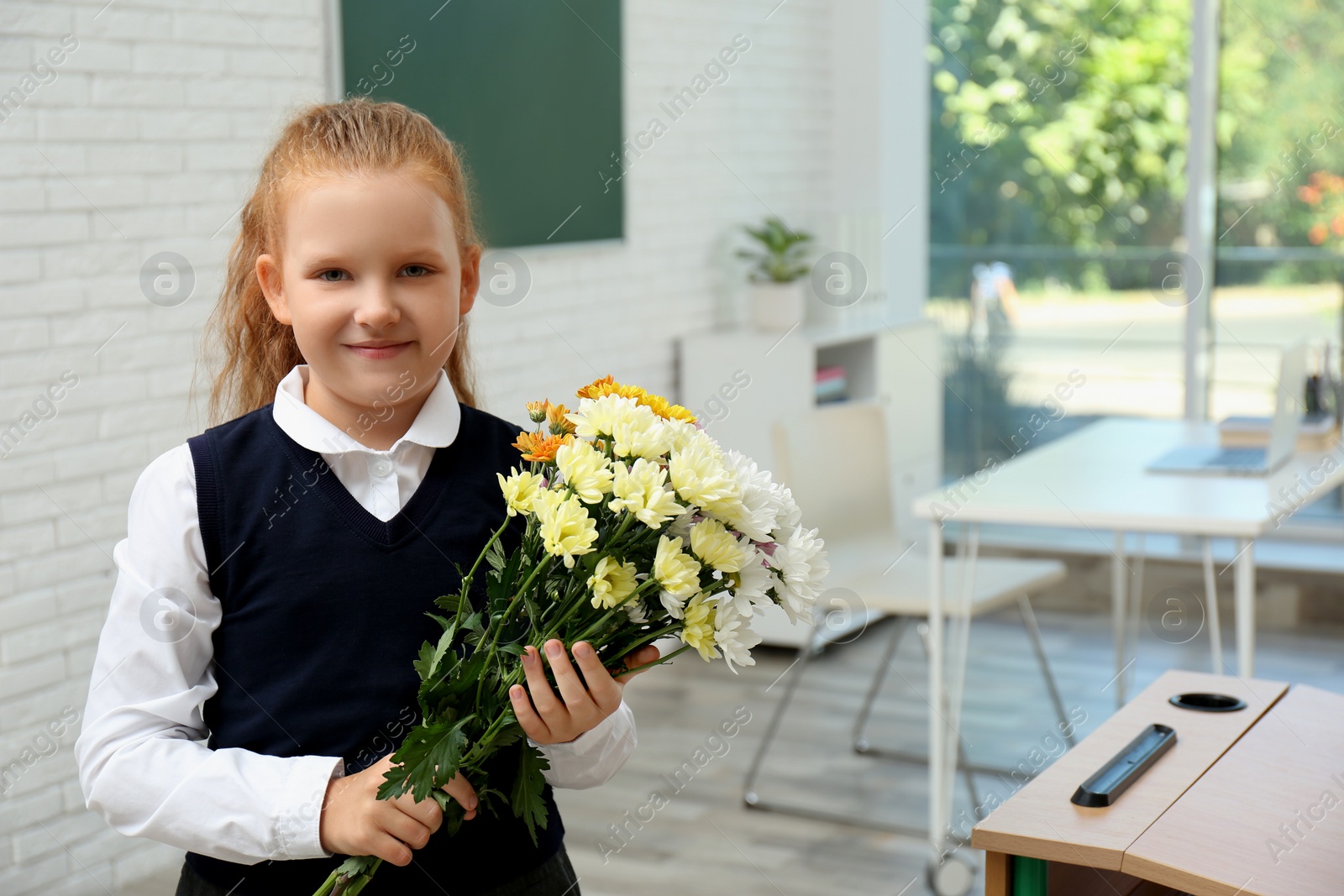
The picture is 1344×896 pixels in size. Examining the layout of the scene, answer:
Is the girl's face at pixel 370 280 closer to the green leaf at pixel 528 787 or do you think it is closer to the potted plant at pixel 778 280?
the green leaf at pixel 528 787

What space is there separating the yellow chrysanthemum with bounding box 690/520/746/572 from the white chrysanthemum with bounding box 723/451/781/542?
15 mm

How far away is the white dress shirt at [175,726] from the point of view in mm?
1047

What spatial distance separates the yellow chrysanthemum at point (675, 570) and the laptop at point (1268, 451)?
2.55 meters

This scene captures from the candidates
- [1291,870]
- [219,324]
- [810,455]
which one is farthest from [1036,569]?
[219,324]

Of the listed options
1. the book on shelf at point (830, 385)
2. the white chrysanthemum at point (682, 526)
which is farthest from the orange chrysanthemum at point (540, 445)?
the book on shelf at point (830, 385)

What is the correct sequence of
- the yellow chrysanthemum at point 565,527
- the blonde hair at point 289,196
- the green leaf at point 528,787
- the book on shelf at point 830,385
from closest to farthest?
the yellow chrysanthemum at point 565,527, the green leaf at point 528,787, the blonde hair at point 289,196, the book on shelf at point 830,385

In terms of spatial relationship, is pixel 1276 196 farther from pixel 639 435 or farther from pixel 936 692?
pixel 639 435

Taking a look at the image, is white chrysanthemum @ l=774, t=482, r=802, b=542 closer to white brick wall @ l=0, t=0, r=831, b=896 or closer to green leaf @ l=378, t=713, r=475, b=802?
green leaf @ l=378, t=713, r=475, b=802

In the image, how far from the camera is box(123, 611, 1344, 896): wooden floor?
2.92 m

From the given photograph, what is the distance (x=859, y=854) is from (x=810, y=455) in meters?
1.01

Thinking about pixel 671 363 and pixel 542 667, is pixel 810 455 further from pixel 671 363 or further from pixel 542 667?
pixel 542 667

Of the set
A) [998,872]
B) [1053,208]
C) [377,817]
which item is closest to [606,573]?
[377,817]

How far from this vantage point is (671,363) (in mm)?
4676

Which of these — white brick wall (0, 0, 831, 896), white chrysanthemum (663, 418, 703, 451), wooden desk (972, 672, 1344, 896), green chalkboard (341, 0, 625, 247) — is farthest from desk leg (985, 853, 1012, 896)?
green chalkboard (341, 0, 625, 247)
